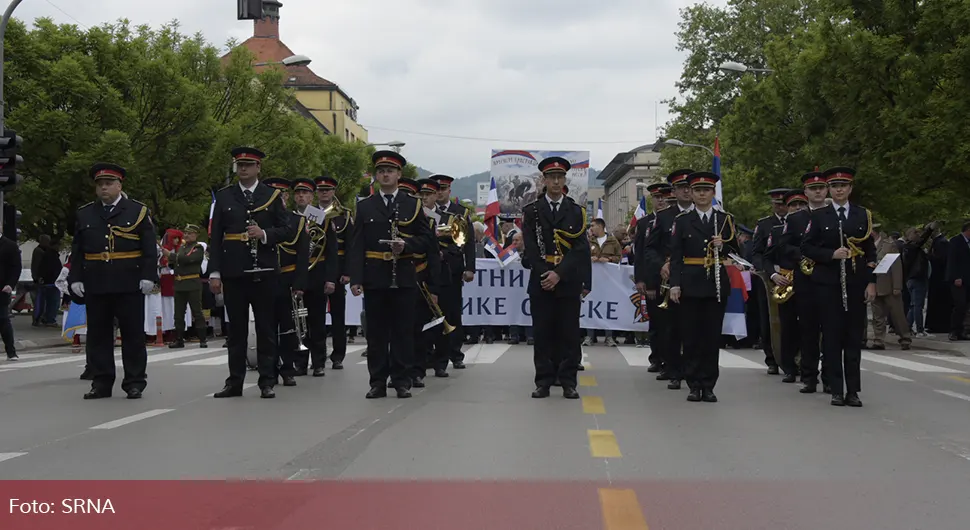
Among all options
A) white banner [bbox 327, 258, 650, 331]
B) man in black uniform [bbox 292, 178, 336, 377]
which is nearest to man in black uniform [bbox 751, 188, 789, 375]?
man in black uniform [bbox 292, 178, 336, 377]

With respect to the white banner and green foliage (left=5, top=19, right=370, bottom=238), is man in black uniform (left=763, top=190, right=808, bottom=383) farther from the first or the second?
green foliage (left=5, top=19, right=370, bottom=238)

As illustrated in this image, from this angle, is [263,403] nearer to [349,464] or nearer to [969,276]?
[349,464]

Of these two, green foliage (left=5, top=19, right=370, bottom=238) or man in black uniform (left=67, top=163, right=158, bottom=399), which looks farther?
green foliage (left=5, top=19, right=370, bottom=238)

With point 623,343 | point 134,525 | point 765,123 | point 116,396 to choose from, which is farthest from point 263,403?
point 765,123

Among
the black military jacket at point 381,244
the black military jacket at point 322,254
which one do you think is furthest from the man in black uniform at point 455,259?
the black military jacket at point 381,244

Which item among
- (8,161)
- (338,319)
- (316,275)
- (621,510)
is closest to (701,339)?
(316,275)

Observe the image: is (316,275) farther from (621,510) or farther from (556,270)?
(621,510)

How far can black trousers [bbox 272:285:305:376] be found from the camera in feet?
41.6

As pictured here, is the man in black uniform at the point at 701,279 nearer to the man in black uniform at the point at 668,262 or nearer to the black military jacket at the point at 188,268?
the man in black uniform at the point at 668,262

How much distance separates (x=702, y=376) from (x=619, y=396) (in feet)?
2.66

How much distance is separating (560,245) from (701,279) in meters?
1.36

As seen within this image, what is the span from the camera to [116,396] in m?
11.4

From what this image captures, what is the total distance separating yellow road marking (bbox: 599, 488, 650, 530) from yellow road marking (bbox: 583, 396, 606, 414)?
354 cm

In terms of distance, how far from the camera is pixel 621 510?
5961mm
